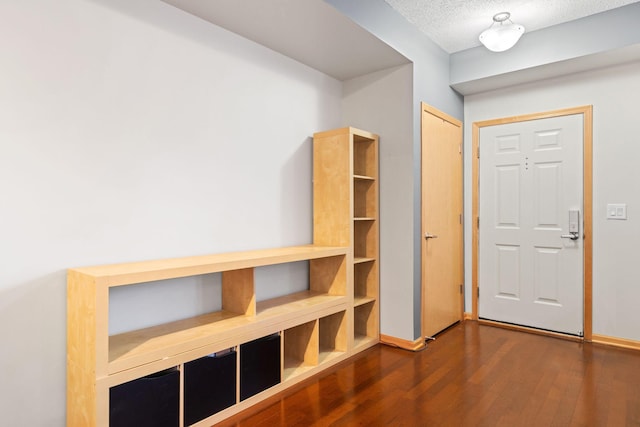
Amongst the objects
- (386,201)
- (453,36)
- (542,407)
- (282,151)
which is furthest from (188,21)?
(542,407)

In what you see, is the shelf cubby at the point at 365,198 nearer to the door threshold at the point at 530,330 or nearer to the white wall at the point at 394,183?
the white wall at the point at 394,183

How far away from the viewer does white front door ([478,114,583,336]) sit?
329 centimetres

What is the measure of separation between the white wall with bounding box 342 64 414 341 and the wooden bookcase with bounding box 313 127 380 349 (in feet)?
0.22

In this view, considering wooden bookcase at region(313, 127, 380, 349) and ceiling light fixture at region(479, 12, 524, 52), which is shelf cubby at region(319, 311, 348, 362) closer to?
wooden bookcase at region(313, 127, 380, 349)

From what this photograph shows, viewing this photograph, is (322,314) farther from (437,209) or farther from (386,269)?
(437,209)

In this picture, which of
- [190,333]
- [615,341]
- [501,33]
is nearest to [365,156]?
[501,33]

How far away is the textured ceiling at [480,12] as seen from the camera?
270 cm

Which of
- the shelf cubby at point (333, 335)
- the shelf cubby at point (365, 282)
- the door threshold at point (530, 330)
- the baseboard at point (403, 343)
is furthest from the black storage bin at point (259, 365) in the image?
the door threshold at point (530, 330)

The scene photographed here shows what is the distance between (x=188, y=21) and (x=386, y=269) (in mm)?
2284

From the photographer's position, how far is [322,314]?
262 centimetres

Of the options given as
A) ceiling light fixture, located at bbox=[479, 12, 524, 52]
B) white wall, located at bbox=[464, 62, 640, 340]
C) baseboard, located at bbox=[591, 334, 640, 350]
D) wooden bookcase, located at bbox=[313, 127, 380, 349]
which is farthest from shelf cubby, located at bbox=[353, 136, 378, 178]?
baseboard, located at bbox=[591, 334, 640, 350]

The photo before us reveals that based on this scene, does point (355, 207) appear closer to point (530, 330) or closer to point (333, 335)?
point (333, 335)

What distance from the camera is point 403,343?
3055mm

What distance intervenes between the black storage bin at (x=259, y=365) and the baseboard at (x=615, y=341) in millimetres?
2709
